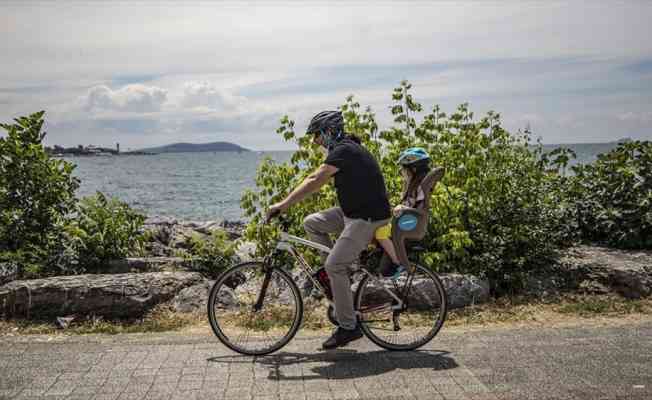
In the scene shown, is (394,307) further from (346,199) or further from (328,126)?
(328,126)

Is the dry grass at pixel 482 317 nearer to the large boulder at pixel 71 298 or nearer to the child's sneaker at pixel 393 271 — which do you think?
the large boulder at pixel 71 298

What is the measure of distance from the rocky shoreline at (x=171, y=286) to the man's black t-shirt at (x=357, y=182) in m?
2.14

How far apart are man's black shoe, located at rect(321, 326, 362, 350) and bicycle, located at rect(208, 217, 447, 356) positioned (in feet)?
0.49

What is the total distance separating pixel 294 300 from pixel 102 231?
3.50 meters

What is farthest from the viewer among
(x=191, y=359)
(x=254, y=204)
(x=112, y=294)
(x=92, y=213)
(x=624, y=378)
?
(x=254, y=204)

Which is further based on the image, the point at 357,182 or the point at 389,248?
the point at 389,248

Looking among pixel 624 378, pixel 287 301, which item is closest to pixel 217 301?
pixel 287 301

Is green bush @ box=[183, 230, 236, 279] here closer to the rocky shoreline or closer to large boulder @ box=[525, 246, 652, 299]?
the rocky shoreline

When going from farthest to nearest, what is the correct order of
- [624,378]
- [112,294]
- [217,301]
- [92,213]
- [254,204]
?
1. [254,204]
2. [92,213]
3. [112,294]
4. [217,301]
5. [624,378]

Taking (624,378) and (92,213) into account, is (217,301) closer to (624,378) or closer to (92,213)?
(92,213)

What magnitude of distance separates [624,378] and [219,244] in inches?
220

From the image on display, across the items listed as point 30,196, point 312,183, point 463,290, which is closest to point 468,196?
point 463,290

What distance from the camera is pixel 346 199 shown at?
5680 mm

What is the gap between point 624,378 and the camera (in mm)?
5195
